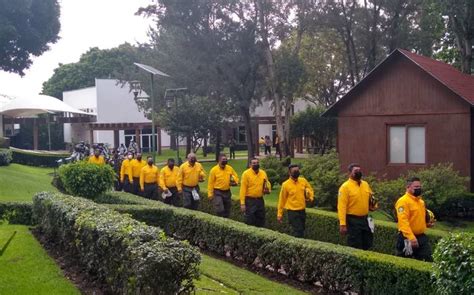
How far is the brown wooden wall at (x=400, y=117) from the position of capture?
1911cm

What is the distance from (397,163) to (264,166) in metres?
5.78

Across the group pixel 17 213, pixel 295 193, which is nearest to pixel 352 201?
pixel 295 193

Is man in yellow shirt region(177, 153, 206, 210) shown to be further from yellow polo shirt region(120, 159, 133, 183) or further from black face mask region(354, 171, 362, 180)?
black face mask region(354, 171, 362, 180)

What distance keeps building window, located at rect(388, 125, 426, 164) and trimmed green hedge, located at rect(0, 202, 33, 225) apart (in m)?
12.5

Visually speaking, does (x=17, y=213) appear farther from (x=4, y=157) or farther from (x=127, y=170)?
(x=4, y=157)

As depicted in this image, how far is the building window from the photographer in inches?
789

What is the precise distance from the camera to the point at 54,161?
105 ft

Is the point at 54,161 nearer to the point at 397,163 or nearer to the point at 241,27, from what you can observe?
the point at 241,27

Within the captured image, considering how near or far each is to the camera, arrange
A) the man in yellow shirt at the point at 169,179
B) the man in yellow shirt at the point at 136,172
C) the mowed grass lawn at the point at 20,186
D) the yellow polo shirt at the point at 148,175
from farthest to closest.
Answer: the man in yellow shirt at the point at 136,172 → the mowed grass lawn at the point at 20,186 → the yellow polo shirt at the point at 148,175 → the man in yellow shirt at the point at 169,179

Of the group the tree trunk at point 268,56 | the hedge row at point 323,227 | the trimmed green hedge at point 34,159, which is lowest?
the hedge row at point 323,227

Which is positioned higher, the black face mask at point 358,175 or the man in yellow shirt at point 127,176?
the black face mask at point 358,175

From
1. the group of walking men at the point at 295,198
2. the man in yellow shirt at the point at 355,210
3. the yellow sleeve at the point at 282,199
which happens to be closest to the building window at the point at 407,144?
the group of walking men at the point at 295,198

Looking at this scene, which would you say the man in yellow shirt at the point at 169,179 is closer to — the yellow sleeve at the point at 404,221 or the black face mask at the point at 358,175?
the black face mask at the point at 358,175

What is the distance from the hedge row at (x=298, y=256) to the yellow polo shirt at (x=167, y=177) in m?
2.76
